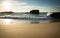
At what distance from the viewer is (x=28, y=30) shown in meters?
1.78

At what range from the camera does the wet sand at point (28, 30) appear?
1757mm

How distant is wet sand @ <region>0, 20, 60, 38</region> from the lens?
1757 mm

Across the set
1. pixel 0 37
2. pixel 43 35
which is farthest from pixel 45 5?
pixel 0 37

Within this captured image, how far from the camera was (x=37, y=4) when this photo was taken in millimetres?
1737

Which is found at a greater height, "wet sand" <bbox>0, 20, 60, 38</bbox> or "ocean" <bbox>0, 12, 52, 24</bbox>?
"ocean" <bbox>0, 12, 52, 24</bbox>

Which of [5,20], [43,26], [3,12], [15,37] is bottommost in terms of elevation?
[15,37]

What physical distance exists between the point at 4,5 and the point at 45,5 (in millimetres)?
568

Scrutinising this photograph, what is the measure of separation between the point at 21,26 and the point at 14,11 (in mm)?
231

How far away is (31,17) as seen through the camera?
5.69 ft

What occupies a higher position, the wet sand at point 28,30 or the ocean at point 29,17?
the ocean at point 29,17

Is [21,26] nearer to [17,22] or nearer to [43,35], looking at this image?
[17,22]

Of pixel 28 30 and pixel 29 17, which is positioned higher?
pixel 29 17

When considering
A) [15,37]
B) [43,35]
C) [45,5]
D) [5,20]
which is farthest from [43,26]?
[5,20]

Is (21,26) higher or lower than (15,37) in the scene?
higher
